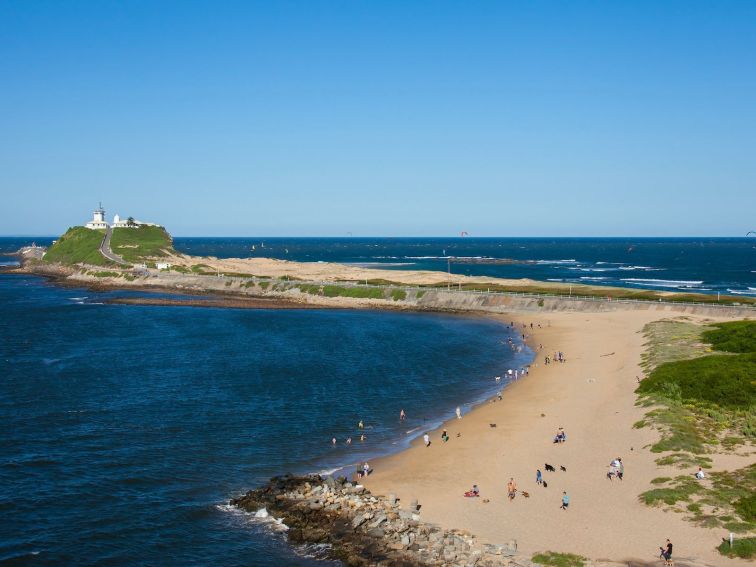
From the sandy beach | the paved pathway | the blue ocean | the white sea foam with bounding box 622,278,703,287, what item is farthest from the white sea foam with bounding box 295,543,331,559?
the paved pathway

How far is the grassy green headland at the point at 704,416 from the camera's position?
29.0m

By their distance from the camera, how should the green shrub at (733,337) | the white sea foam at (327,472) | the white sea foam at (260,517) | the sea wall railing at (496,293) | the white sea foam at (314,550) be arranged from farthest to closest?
the sea wall railing at (496,293)
the green shrub at (733,337)
the white sea foam at (327,472)
the white sea foam at (260,517)
the white sea foam at (314,550)

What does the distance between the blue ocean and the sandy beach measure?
410cm

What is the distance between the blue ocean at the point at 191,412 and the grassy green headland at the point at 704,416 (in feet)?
46.5

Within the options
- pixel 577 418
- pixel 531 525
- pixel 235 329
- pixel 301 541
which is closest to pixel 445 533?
pixel 531 525

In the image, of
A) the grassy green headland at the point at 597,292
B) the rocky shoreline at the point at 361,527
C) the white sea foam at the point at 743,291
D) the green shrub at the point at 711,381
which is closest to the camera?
the rocky shoreline at the point at 361,527

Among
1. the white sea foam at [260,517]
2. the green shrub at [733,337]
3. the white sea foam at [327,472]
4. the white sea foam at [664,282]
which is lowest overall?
the white sea foam at [260,517]

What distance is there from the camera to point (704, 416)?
41812 mm

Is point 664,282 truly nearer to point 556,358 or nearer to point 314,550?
point 556,358

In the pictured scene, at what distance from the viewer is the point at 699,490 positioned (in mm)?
30484

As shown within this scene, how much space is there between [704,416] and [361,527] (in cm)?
2555

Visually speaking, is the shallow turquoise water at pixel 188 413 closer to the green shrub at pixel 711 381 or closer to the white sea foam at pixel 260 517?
the white sea foam at pixel 260 517

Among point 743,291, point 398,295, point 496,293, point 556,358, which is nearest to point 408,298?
point 398,295

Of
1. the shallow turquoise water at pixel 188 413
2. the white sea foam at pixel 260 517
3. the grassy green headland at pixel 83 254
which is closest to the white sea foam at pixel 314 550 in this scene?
the shallow turquoise water at pixel 188 413
